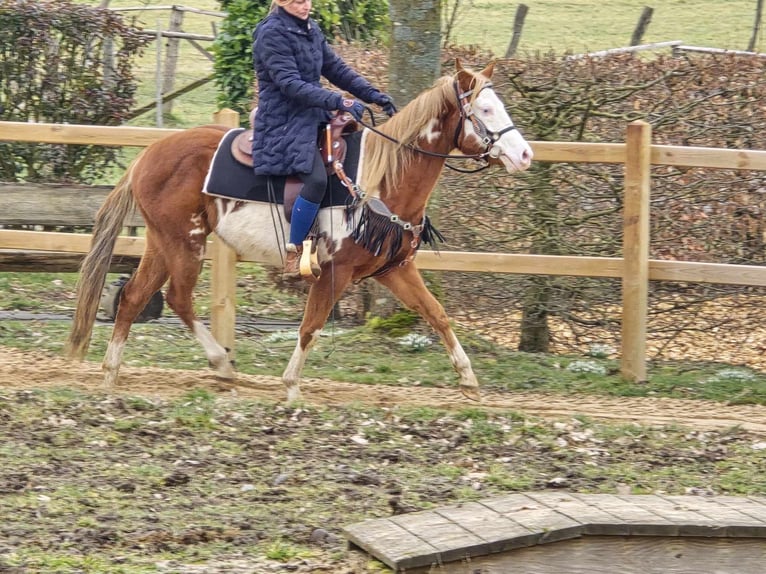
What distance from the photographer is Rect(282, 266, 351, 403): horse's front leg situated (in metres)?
7.11

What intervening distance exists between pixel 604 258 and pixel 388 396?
6.16 ft

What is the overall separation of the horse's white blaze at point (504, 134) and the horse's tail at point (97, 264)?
7.57 ft

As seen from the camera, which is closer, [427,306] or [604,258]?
[427,306]

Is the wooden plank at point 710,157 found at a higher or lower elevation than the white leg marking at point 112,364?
higher

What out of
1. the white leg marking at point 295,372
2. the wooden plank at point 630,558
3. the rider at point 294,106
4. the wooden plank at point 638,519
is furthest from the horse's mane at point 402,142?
the wooden plank at point 630,558

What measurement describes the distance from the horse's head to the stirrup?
112 centimetres

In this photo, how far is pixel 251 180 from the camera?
7168 millimetres

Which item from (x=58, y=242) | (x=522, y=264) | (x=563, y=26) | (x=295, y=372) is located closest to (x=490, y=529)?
(x=295, y=372)

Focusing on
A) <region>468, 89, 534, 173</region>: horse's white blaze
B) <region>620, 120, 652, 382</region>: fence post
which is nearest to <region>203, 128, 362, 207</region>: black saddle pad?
<region>468, 89, 534, 173</region>: horse's white blaze

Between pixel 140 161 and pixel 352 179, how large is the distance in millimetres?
1467

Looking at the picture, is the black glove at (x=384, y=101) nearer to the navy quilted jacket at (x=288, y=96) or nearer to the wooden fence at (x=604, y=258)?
the navy quilted jacket at (x=288, y=96)

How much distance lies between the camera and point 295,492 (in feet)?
18.0

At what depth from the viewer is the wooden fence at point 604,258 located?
7934 millimetres

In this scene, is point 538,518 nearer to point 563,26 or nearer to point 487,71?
point 487,71
